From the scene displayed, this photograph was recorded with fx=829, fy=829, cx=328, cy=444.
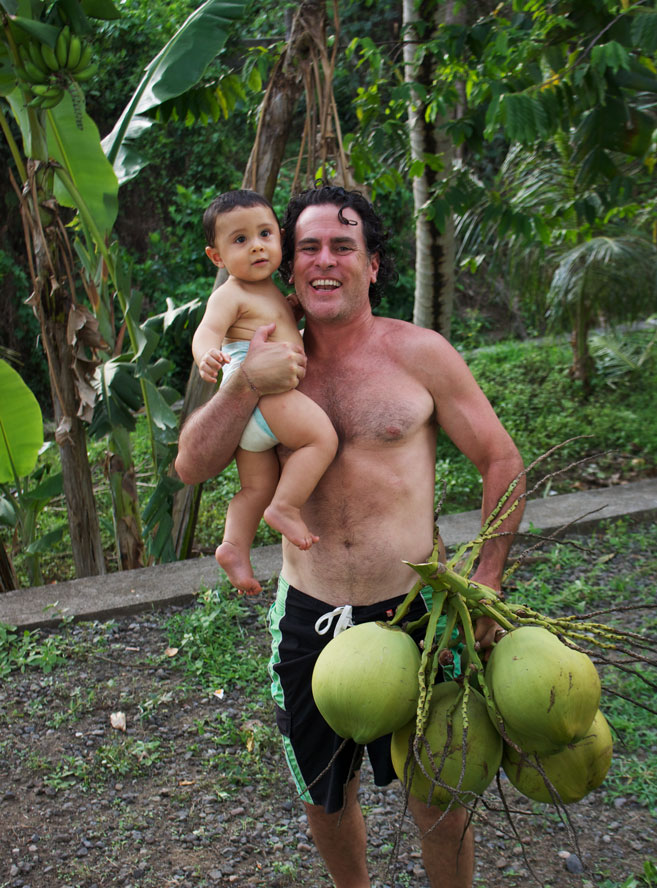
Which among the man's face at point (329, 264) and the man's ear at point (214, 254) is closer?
the man's face at point (329, 264)

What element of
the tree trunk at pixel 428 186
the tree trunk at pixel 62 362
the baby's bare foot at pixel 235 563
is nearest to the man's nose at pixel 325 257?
the baby's bare foot at pixel 235 563

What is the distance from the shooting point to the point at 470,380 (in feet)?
7.19

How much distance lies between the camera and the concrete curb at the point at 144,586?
14.2 ft

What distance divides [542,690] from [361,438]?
3.08 ft

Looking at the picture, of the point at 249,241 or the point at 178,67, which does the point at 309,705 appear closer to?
the point at 249,241

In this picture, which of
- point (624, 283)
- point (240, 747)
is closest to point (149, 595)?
point (240, 747)

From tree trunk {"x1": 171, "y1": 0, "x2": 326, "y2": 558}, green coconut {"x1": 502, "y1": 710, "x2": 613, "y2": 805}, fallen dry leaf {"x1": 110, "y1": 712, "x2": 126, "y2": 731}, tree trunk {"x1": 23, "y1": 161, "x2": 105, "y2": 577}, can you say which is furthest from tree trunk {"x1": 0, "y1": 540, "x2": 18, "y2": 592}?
green coconut {"x1": 502, "y1": 710, "x2": 613, "y2": 805}

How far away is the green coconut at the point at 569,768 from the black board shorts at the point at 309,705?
71cm

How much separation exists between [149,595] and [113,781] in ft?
4.36

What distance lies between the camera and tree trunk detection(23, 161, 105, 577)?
161 inches

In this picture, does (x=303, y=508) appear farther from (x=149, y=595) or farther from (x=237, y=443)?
(x=149, y=595)

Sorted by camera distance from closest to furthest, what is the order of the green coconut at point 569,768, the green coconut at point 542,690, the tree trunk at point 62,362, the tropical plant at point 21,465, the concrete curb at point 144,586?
1. the green coconut at point 542,690
2. the green coconut at point 569,768
3. the tree trunk at point 62,362
4. the tropical plant at point 21,465
5. the concrete curb at point 144,586

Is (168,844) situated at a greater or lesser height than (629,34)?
lesser

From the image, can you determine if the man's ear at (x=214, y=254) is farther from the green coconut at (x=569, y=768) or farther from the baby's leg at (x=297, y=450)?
the green coconut at (x=569, y=768)
